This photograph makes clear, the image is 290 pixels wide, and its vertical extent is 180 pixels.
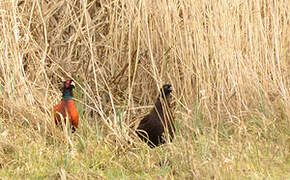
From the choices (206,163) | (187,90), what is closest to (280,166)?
(206,163)

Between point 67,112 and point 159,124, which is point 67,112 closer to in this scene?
point 67,112

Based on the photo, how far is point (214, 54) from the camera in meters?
4.43

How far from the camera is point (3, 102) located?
4.05 meters

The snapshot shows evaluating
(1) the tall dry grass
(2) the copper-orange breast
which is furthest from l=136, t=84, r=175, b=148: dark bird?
(2) the copper-orange breast

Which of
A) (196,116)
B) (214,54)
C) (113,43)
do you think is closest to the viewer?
(196,116)

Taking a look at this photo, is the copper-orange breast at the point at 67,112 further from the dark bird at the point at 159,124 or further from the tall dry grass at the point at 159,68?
the dark bird at the point at 159,124

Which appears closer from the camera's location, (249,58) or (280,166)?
(280,166)

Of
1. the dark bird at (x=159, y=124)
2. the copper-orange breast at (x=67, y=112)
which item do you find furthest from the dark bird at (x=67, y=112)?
the dark bird at (x=159, y=124)

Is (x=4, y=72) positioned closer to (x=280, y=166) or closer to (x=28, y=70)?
(x=28, y=70)

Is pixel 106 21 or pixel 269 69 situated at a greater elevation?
pixel 106 21

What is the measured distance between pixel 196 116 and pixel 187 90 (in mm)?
498

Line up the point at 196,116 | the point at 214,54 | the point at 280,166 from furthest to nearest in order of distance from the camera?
the point at 214,54 < the point at 196,116 < the point at 280,166

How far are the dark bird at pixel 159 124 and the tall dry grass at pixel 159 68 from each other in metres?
0.11

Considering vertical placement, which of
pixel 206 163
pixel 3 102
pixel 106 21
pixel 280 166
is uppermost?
pixel 106 21
